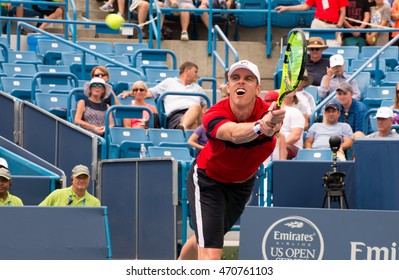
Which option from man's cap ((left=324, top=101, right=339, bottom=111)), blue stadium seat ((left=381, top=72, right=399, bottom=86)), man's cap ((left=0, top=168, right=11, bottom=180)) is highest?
blue stadium seat ((left=381, top=72, right=399, bottom=86))

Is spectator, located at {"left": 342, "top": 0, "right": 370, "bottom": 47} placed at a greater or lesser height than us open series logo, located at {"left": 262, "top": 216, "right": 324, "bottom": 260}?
greater

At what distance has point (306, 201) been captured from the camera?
40.2 ft

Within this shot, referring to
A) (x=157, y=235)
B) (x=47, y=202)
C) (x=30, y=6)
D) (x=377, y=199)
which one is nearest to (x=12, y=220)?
(x=47, y=202)

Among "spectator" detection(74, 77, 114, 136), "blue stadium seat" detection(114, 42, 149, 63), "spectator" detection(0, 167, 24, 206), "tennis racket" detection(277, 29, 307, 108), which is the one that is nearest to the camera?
"tennis racket" detection(277, 29, 307, 108)

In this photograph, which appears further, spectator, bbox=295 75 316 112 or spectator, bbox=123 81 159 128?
spectator, bbox=295 75 316 112

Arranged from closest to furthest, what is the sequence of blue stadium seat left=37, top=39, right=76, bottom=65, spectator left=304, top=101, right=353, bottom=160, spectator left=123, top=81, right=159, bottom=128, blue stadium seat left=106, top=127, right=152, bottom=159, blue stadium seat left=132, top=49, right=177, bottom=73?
1. blue stadium seat left=106, top=127, right=152, bottom=159
2. spectator left=304, top=101, right=353, bottom=160
3. spectator left=123, top=81, right=159, bottom=128
4. blue stadium seat left=132, top=49, right=177, bottom=73
5. blue stadium seat left=37, top=39, right=76, bottom=65

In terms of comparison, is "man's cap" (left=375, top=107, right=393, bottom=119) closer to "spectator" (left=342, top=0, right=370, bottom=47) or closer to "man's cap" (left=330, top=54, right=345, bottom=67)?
"man's cap" (left=330, top=54, right=345, bottom=67)

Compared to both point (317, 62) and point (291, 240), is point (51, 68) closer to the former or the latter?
point (317, 62)

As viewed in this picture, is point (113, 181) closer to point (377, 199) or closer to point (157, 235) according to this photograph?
point (157, 235)

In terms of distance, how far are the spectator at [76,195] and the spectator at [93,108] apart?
88.0 inches

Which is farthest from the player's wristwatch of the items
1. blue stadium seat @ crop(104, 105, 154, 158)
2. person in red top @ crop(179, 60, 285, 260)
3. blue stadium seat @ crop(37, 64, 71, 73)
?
blue stadium seat @ crop(37, 64, 71, 73)

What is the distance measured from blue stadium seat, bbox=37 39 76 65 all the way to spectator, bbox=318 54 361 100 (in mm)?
3729

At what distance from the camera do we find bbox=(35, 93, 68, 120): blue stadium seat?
14.7 metres

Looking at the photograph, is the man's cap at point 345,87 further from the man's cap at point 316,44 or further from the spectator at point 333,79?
the man's cap at point 316,44
